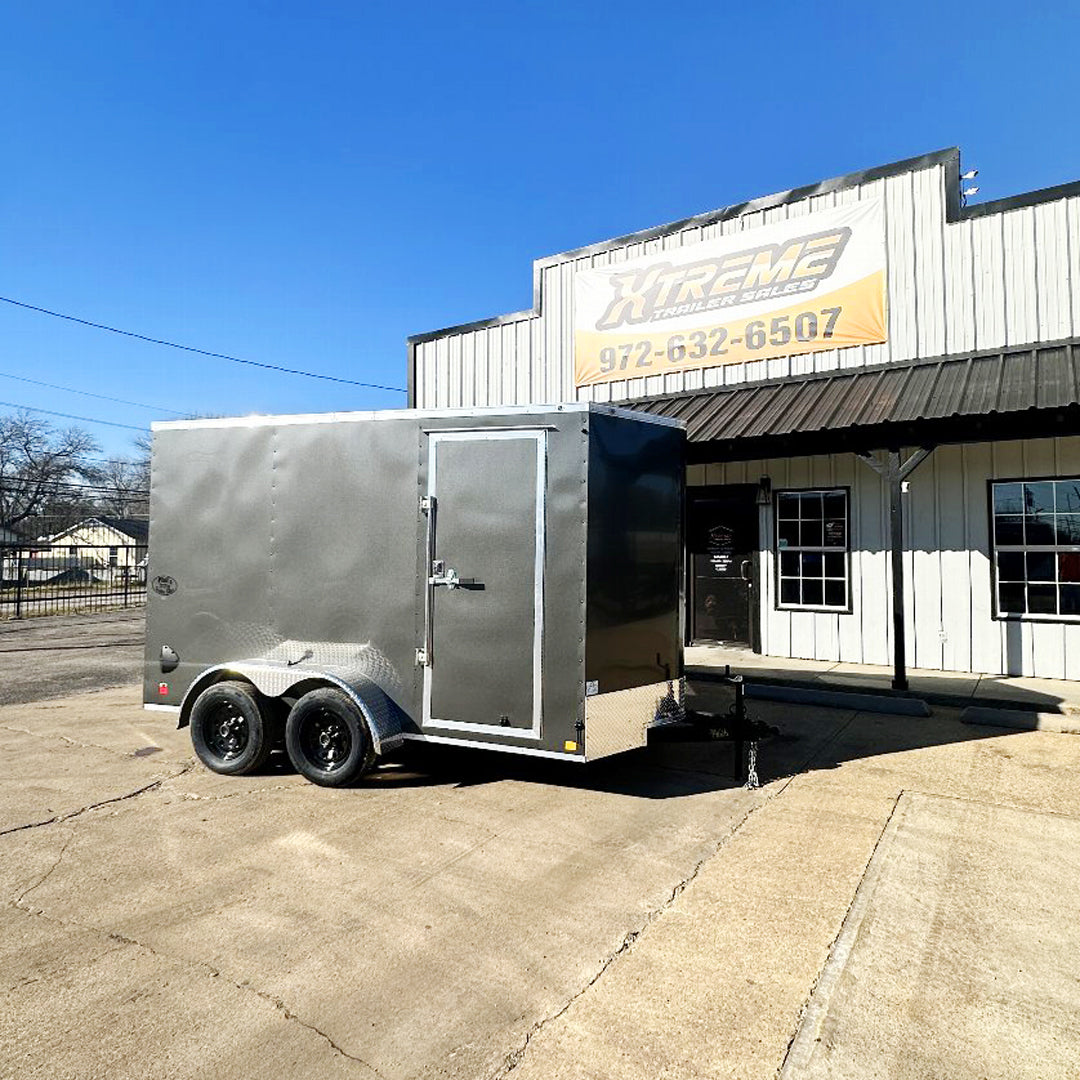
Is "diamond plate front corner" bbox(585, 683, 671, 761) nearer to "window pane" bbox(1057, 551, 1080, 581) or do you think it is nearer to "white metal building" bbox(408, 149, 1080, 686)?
"white metal building" bbox(408, 149, 1080, 686)

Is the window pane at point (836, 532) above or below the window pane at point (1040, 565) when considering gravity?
above

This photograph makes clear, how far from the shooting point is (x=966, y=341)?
9.90 metres

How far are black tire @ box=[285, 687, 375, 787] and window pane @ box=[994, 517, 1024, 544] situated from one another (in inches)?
348

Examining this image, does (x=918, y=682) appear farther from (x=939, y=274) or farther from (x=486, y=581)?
(x=486, y=581)

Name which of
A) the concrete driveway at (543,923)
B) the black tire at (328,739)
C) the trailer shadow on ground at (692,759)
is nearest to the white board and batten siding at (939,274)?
the trailer shadow on ground at (692,759)

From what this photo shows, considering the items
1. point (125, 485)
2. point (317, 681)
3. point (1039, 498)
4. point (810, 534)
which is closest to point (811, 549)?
point (810, 534)

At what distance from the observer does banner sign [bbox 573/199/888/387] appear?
35.5 ft

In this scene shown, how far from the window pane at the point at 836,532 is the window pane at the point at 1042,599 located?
2.42 metres

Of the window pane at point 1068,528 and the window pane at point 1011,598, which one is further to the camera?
the window pane at point 1011,598

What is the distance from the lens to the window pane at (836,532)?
10.8m

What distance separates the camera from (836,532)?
1084cm

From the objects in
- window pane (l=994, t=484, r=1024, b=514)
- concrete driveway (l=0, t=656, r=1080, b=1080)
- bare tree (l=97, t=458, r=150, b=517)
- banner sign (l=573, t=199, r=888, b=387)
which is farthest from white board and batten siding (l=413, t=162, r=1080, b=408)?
bare tree (l=97, t=458, r=150, b=517)

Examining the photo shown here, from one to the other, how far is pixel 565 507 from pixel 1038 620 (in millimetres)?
7870

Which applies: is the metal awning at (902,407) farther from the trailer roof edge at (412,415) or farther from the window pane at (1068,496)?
the trailer roof edge at (412,415)
